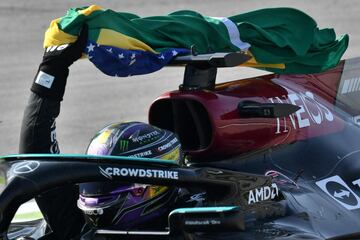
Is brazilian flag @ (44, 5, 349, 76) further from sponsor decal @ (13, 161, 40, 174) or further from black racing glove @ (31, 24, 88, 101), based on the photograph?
sponsor decal @ (13, 161, 40, 174)

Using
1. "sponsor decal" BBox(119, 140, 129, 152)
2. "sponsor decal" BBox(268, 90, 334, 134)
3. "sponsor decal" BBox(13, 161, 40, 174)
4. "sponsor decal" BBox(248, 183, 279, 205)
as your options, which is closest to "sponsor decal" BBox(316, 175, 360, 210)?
"sponsor decal" BBox(268, 90, 334, 134)

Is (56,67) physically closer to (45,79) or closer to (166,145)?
(45,79)

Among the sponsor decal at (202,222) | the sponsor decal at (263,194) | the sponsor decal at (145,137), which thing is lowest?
the sponsor decal at (263,194)

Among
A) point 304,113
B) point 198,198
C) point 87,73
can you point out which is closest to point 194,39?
point 304,113

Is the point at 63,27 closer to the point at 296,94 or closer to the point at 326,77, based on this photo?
the point at 296,94

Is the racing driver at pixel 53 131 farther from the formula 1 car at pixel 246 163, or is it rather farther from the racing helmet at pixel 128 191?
the formula 1 car at pixel 246 163

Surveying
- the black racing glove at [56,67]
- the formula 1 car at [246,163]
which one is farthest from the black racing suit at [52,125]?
the formula 1 car at [246,163]

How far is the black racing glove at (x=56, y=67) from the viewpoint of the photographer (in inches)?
147

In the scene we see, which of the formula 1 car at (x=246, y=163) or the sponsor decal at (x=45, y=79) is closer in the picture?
the formula 1 car at (x=246, y=163)

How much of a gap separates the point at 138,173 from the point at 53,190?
74 centimetres

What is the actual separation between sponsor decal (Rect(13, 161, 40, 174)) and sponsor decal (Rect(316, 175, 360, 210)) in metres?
1.50

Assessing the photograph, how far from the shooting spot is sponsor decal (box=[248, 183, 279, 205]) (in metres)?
3.35

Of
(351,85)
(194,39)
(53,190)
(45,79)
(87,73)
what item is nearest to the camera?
(53,190)

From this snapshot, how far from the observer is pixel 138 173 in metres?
3.09
